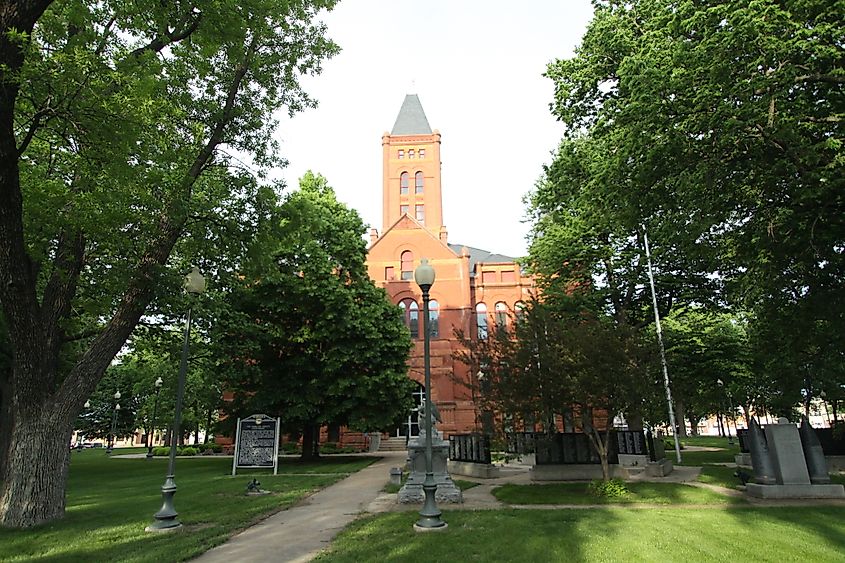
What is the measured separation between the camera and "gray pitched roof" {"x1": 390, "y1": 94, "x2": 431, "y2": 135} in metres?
57.2

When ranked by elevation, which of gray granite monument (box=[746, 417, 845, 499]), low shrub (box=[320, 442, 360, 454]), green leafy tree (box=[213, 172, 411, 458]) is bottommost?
low shrub (box=[320, 442, 360, 454])

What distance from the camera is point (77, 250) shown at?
35.3 feet

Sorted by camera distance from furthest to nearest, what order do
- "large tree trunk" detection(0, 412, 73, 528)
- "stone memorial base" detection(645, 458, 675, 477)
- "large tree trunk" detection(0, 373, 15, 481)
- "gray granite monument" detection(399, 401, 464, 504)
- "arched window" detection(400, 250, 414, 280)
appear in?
"arched window" detection(400, 250, 414, 280) → "large tree trunk" detection(0, 373, 15, 481) → "stone memorial base" detection(645, 458, 675, 477) → "gray granite monument" detection(399, 401, 464, 504) → "large tree trunk" detection(0, 412, 73, 528)

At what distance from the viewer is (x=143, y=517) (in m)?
9.94

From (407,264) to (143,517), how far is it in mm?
32131

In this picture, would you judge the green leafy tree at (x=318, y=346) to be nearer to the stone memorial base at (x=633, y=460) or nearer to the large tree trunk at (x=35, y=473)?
the stone memorial base at (x=633, y=460)

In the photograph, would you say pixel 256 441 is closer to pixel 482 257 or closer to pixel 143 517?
pixel 143 517

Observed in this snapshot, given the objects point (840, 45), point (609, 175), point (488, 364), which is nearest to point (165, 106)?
point (488, 364)

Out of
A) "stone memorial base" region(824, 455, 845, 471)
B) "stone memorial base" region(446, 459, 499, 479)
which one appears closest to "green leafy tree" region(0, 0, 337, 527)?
"stone memorial base" region(446, 459, 499, 479)

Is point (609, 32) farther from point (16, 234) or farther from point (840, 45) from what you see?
point (16, 234)

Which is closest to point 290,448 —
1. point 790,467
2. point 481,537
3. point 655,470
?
point 655,470

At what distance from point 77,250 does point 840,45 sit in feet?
54.5

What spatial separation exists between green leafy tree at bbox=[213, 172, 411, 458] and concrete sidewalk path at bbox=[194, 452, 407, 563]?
9.81 meters

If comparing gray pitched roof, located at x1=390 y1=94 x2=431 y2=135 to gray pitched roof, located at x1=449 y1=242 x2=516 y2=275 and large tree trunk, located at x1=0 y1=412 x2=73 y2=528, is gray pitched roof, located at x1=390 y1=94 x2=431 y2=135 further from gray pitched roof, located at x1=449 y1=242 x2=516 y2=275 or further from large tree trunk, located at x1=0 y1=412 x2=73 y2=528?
large tree trunk, located at x1=0 y1=412 x2=73 y2=528
